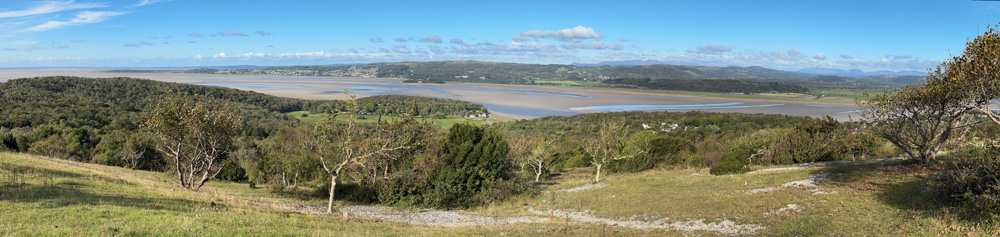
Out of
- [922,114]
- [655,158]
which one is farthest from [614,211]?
[655,158]

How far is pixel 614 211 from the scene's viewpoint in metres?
18.3

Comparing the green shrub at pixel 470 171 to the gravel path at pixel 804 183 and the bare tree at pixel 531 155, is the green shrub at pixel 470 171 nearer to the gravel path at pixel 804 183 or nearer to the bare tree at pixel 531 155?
the bare tree at pixel 531 155

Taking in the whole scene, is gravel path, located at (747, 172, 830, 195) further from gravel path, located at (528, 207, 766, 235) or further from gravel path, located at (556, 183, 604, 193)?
gravel path, located at (556, 183, 604, 193)

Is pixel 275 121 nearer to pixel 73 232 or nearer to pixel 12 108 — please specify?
pixel 12 108

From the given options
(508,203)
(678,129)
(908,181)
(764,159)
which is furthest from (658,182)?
(678,129)

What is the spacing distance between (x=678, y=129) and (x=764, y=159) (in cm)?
4093

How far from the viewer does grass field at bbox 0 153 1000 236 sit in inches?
386

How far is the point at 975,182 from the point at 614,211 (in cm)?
1054

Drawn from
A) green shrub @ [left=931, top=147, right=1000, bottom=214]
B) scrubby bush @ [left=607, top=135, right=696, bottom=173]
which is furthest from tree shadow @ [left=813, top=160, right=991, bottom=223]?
scrubby bush @ [left=607, top=135, right=696, bottom=173]

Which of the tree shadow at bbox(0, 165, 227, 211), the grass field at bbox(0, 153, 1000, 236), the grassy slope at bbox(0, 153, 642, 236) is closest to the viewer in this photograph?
the grassy slope at bbox(0, 153, 642, 236)

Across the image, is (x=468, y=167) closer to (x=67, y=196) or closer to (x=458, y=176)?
(x=458, y=176)

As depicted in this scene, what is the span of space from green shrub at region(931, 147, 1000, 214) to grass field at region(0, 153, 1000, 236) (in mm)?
400

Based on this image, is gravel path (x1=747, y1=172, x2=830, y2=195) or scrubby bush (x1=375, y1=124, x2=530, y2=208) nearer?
gravel path (x1=747, y1=172, x2=830, y2=195)

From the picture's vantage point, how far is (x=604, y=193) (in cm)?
2336
